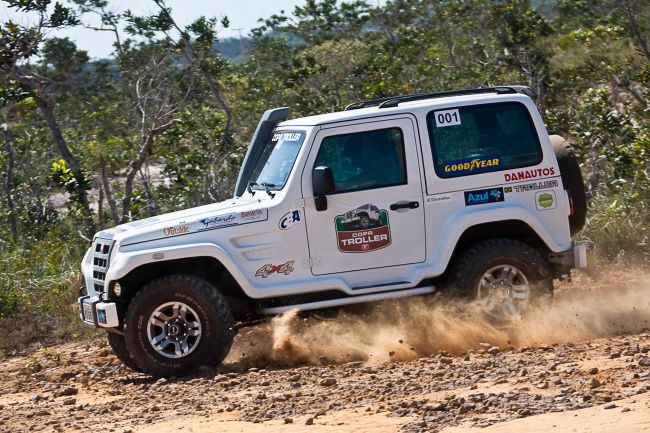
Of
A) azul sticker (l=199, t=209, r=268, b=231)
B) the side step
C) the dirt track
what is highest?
azul sticker (l=199, t=209, r=268, b=231)

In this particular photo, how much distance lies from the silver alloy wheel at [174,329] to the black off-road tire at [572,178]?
3.13 metres

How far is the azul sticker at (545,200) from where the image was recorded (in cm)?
Result: 835

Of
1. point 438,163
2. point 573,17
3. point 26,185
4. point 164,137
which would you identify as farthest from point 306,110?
point 573,17

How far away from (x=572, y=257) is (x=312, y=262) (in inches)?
82.8

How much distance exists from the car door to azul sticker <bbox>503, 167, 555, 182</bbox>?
72 cm

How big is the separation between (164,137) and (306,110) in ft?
7.64

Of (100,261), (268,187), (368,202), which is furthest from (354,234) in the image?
(100,261)

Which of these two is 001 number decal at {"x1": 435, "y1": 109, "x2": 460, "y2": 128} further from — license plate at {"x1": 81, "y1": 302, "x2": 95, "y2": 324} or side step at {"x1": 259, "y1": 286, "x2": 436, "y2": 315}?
license plate at {"x1": 81, "y1": 302, "x2": 95, "y2": 324}

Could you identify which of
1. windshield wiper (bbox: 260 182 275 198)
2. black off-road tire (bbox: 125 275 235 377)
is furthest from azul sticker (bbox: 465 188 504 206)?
black off-road tire (bbox: 125 275 235 377)

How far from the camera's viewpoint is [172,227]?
316 inches

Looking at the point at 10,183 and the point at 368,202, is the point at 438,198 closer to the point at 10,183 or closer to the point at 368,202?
the point at 368,202

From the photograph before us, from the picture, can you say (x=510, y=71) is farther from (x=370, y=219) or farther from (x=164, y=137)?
(x=370, y=219)

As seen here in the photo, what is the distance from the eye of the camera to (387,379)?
716 cm

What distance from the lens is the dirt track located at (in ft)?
19.5
